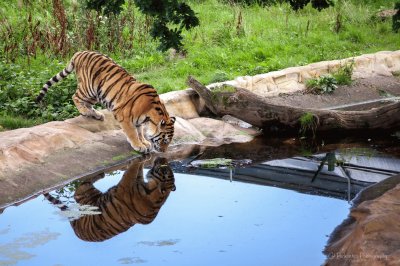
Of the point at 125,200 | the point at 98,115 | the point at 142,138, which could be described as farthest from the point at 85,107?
the point at 125,200

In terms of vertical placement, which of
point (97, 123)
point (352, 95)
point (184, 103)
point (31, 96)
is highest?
point (31, 96)

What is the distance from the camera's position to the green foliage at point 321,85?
11.1 m

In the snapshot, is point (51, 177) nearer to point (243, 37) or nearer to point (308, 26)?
point (243, 37)

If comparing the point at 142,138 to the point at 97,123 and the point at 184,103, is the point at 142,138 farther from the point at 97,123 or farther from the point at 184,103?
the point at 184,103

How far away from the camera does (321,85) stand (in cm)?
1116

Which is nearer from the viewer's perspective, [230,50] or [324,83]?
[324,83]

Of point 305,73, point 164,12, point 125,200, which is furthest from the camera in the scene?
point 305,73

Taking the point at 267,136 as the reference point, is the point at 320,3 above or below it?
above

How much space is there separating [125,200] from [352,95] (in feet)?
18.0

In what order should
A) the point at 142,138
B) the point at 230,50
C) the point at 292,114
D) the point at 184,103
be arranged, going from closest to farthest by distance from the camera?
the point at 142,138, the point at 292,114, the point at 184,103, the point at 230,50

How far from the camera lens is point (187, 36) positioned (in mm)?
13688

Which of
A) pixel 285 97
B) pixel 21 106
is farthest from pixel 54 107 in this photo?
pixel 285 97

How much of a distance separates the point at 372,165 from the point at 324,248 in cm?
267

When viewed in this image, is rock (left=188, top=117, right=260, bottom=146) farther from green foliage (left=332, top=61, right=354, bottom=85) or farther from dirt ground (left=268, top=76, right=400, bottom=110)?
green foliage (left=332, top=61, right=354, bottom=85)
